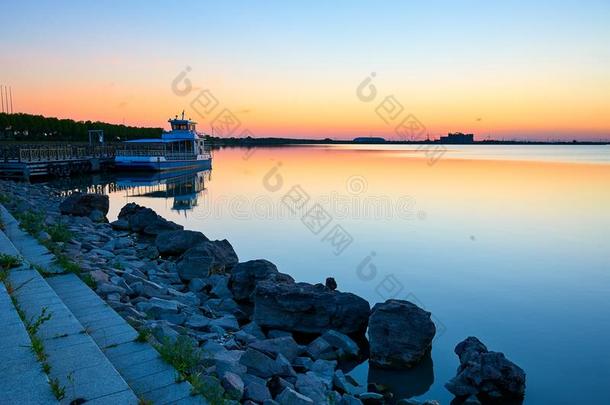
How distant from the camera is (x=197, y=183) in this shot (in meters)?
46.1

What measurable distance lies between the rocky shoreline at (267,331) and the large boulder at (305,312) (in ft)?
0.07

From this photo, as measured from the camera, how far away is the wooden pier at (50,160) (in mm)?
38344

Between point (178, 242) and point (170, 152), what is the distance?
40.5m

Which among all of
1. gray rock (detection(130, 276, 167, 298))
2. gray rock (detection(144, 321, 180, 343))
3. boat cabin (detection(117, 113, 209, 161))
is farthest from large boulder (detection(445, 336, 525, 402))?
boat cabin (detection(117, 113, 209, 161))

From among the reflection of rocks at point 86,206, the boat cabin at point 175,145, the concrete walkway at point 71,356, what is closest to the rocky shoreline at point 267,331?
the concrete walkway at point 71,356

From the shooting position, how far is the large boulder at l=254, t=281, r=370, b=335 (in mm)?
9359

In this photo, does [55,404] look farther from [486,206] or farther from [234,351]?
[486,206]

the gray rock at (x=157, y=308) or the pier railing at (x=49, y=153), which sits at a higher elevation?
the pier railing at (x=49, y=153)

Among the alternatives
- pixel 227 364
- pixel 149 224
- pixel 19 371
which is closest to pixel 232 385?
pixel 227 364

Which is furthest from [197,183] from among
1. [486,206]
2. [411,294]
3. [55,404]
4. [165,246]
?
[55,404]

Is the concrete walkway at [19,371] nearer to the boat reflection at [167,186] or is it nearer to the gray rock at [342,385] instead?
the gray rock at [342,385]

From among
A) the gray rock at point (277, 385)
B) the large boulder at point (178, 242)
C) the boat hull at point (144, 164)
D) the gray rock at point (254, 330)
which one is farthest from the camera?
the boat hull at point (144, 164)

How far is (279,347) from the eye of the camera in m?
7.62

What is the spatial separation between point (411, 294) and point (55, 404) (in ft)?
35.5
